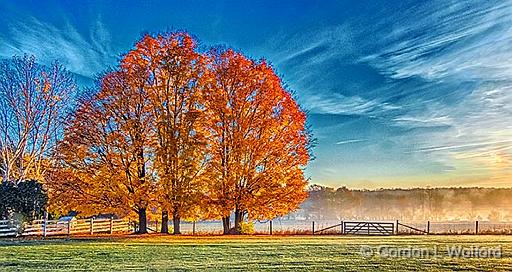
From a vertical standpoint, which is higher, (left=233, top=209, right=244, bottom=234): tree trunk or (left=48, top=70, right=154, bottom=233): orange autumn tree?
(left=48, top=70, right=154, bottom=233): orange autumn tree

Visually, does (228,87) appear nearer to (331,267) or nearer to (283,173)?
(283,173)

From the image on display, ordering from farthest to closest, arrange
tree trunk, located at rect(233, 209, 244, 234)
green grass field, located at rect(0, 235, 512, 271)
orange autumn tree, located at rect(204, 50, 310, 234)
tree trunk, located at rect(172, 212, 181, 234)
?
1. tree trunk, located at rect(233, 209, 244, 234)
2. orange autumn tree, located at rect(204, 50, 310, 234)
3. tree trunk, located at rect(172, 212, 181, 234)
4. green grass field, located at rect(0, 235, 512, 271)

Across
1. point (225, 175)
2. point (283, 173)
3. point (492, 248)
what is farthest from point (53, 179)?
point (492, 248)

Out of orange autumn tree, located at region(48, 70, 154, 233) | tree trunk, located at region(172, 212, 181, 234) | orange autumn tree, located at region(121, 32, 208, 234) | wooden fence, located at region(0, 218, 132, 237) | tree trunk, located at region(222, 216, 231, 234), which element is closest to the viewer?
wooden fence, located at region(0, 218, 132, 237)

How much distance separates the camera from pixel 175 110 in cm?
3434

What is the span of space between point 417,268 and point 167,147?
20.5 metres

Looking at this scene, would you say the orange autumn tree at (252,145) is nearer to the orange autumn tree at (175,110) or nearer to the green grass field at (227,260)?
the orange autumn tree at (175,110)

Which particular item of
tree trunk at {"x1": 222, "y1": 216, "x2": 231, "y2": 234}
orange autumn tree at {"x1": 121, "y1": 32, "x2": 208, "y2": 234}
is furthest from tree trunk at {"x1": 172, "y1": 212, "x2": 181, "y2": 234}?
tree trunk at {"x1": 222, "y1": 216, "x2": 231, "y2": 234}

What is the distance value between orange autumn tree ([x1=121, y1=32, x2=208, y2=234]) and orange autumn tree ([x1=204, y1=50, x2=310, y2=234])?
928mm

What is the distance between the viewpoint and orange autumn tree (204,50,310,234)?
34312 mm

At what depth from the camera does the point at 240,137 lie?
113 feet

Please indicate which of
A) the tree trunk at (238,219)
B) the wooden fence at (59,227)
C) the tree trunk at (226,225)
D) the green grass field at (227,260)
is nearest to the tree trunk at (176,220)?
the tree trunk at (226,225)

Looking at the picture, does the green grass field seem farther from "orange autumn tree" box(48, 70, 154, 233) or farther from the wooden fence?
"orange autumn tree" box(48, 70, 154, 233)

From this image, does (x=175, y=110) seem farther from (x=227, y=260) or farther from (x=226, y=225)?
(x=227, y=260)
